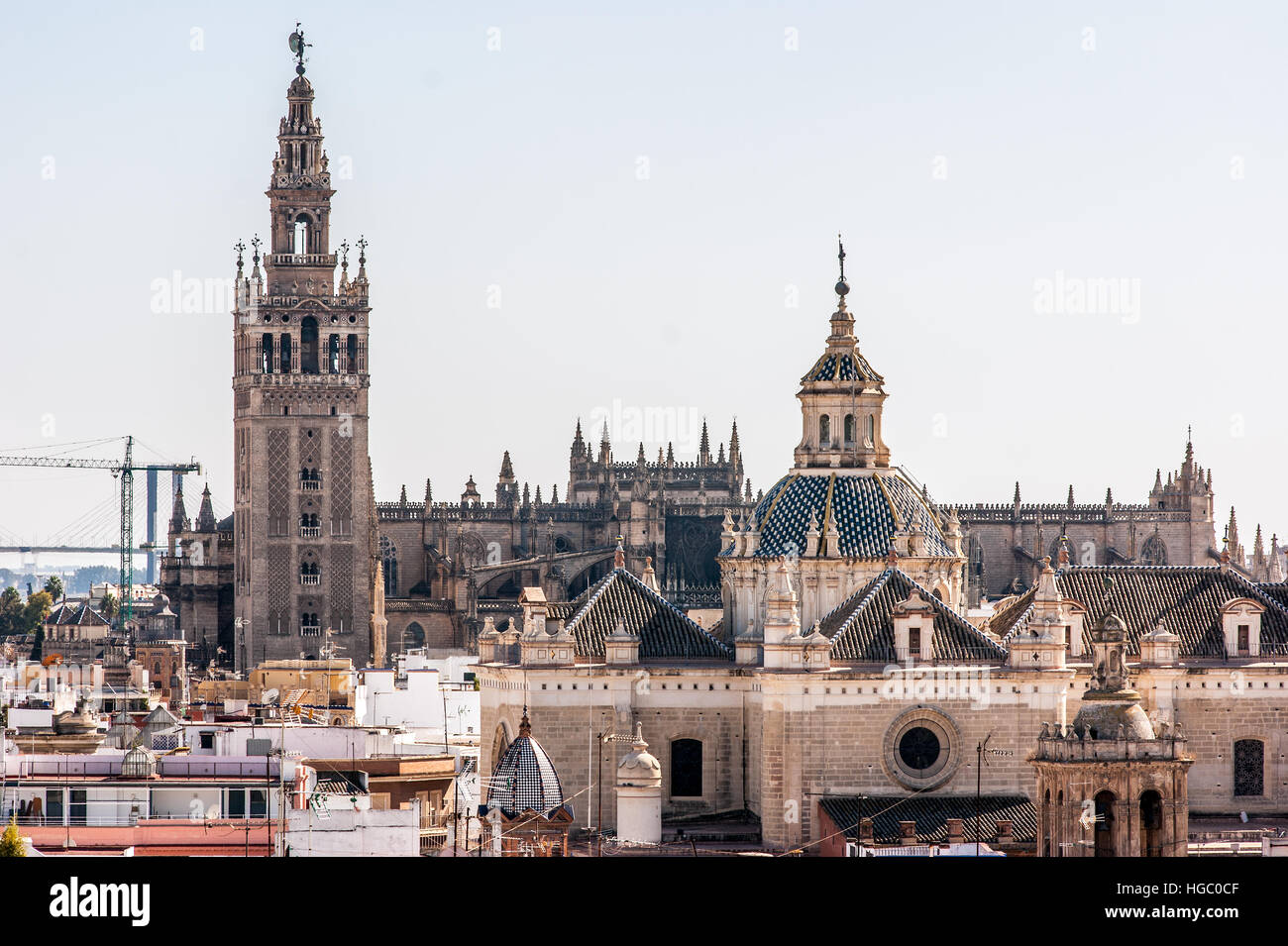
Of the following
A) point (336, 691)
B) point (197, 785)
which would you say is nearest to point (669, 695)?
point (197, 785)

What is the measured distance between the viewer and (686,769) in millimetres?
61688

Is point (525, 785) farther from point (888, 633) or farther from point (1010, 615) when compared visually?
point (1010, 615)

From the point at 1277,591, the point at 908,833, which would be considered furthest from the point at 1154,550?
the point at 908,833

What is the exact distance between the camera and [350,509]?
12912 centimetres

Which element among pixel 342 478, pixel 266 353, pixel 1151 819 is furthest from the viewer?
pixel 266 353

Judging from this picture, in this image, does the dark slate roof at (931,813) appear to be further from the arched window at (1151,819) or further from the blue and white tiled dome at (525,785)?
the blue and white tiled dome at (525,785)

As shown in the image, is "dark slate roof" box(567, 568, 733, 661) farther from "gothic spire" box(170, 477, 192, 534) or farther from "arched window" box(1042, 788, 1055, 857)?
"gothic spire" box(170, 477, 192, 534)

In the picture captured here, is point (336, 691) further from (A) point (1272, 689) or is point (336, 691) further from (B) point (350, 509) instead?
(A) point (1272, 689)

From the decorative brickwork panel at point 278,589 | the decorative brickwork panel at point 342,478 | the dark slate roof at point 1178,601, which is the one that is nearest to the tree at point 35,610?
the decorative brickwork panel at point 278,589

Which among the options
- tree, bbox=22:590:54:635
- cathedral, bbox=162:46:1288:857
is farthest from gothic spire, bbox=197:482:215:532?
cathedral, bbox=162:46:1288:857

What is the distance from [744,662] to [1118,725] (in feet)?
35.0

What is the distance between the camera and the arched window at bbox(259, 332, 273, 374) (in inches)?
5084

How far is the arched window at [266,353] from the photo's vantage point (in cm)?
12912

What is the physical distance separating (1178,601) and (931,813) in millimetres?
10058
